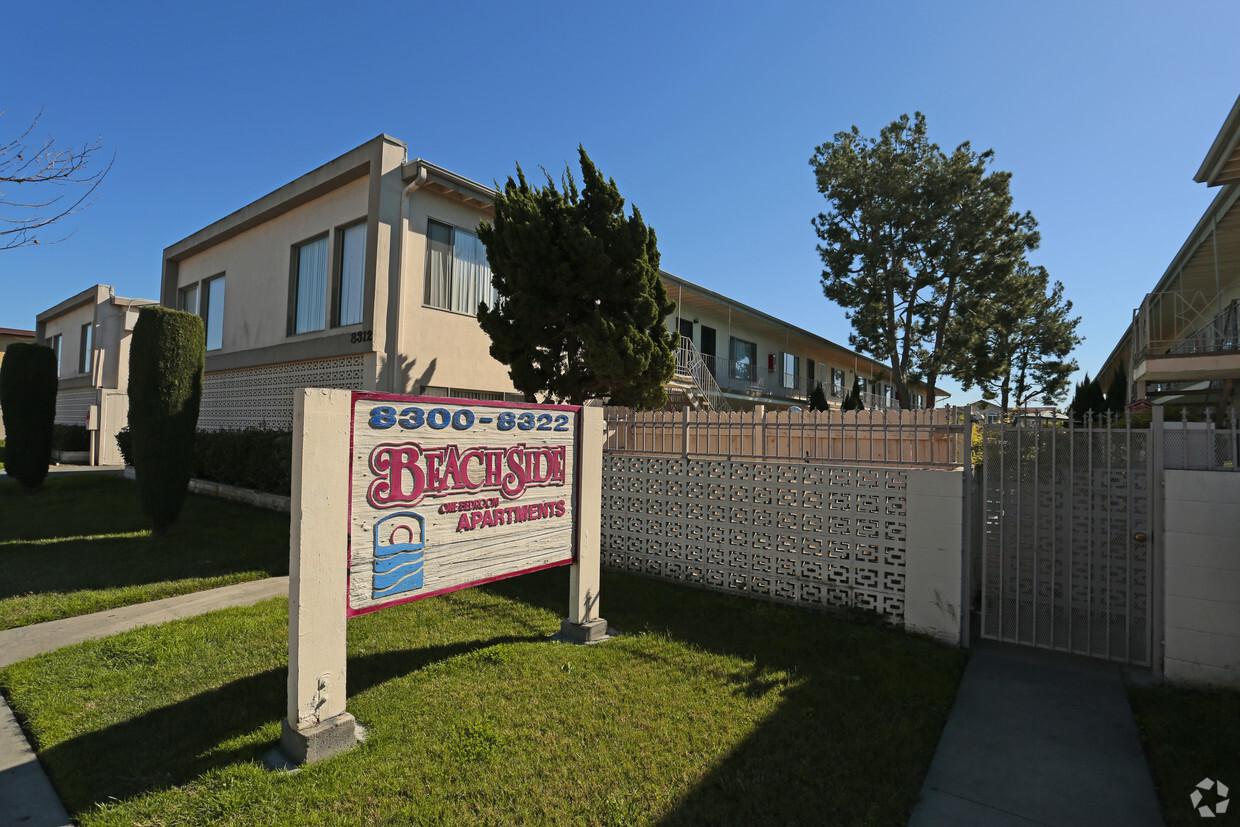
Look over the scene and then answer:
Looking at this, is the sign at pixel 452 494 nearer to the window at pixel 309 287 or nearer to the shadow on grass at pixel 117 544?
the shadow on grass at pixel 117 544

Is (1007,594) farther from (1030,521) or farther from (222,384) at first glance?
(222,384)

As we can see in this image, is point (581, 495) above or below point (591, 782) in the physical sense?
above

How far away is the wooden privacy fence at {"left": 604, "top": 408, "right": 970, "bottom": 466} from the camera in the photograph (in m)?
5.68

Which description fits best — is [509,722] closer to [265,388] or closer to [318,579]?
[318,579]

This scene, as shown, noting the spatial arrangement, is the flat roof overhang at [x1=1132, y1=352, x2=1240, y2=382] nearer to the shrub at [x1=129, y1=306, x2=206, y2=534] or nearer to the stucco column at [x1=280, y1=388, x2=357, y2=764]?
the stucco column at [x1=280, y1=388, x2=357, y2=764]

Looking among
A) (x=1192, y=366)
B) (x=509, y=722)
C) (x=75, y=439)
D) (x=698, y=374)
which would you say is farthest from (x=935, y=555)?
(x=75, y=439)

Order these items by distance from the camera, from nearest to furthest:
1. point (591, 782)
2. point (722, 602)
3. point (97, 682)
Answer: point (591, 782) < point (97, 682) < point (722, 602)

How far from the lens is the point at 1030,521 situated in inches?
206

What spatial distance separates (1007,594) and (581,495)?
394 centimetres

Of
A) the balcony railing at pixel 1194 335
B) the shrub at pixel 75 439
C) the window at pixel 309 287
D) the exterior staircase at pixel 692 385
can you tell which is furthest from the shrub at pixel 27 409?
the balcony railing at pixel 1194 335

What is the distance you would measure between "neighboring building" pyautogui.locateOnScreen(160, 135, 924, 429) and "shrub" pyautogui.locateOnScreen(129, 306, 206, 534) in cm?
257

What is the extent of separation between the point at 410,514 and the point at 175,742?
1.82 metres

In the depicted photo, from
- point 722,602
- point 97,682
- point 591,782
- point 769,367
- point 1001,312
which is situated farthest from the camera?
point 769,367

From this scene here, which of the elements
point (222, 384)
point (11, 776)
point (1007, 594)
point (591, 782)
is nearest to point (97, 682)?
point (11, 776)
